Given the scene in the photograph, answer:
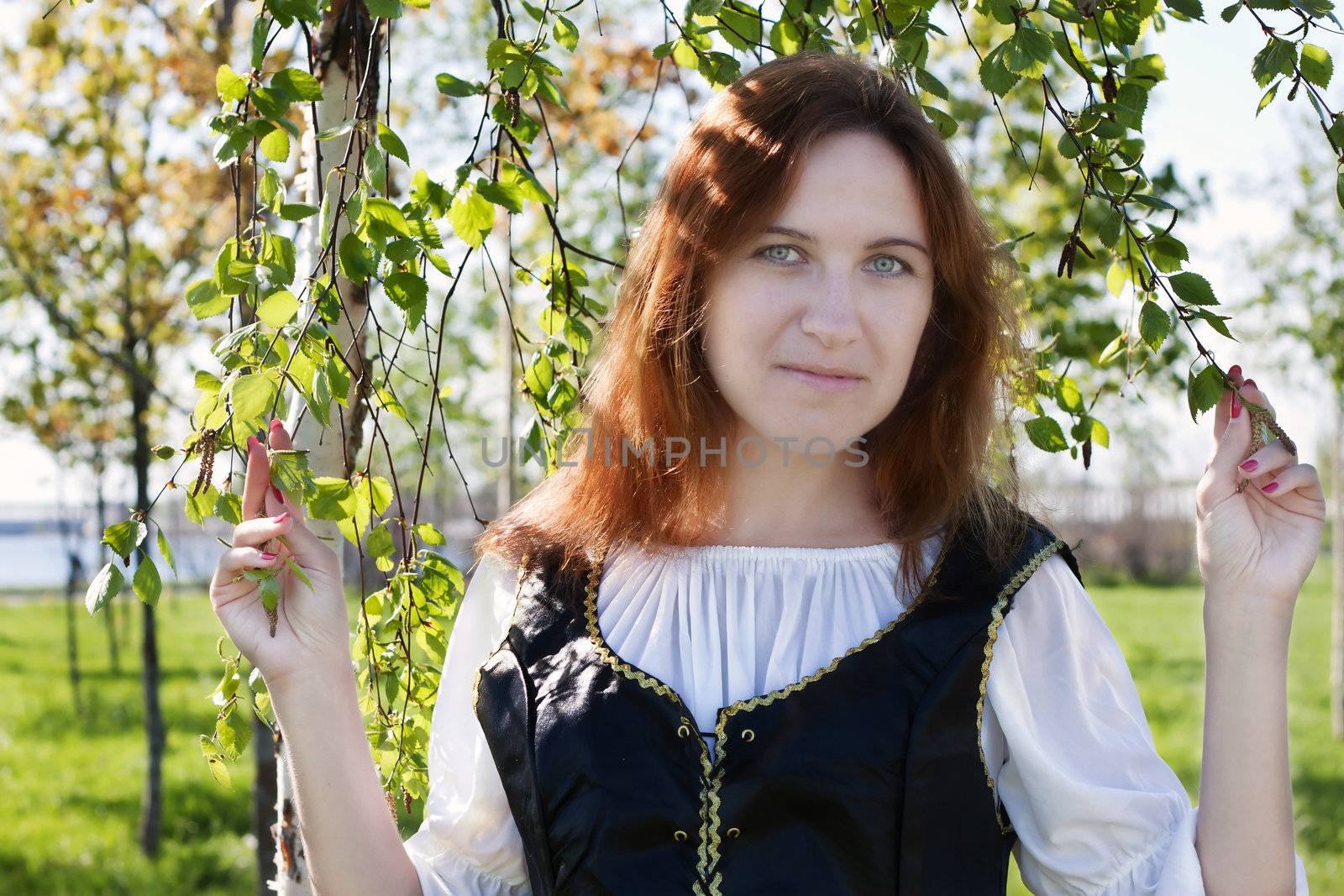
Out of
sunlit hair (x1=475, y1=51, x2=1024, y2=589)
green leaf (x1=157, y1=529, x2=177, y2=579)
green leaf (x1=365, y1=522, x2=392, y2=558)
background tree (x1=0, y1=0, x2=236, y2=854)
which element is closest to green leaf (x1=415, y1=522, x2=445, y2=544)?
sunlit hair (x1=475, y1=51, x2=1024, y2=589)

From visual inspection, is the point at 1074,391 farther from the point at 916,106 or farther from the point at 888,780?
the point at 888,780

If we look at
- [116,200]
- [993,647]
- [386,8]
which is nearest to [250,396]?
[386,8]

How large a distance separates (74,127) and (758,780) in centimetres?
479

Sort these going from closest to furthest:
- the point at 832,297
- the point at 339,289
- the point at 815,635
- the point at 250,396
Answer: the point at 250,396, the point at 832,297, the point at 815,635, the point at 339,289

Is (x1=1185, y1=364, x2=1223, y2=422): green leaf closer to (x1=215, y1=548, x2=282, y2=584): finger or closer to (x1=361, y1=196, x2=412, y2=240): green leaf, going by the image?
(x1=361, y1=196, x2=412, y2=240): green leaf

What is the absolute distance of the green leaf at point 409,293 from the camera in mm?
1307

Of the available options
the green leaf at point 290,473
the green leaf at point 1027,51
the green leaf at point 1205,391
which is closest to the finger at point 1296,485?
the green leaf at point 1205,391

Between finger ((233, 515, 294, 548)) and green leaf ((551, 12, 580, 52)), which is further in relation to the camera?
green leaf ((551, 12, 580, 52))

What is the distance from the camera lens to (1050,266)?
5719 mm

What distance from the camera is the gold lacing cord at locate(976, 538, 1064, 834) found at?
→ 4.52 feet

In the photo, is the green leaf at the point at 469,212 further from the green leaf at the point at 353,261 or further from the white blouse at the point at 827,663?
the white blouse at the point at 827,663

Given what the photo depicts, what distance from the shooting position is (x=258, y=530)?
129 cm

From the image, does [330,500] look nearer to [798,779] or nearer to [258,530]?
[258,530]

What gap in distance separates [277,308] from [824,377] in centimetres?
63
